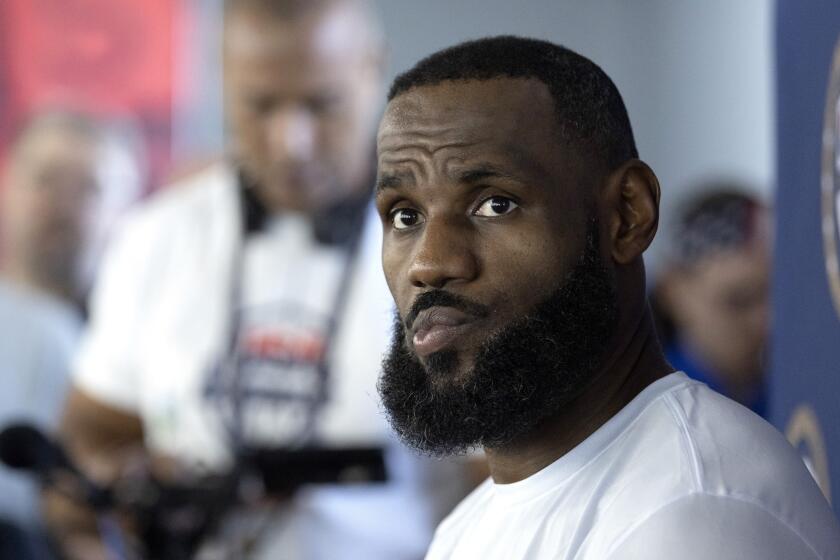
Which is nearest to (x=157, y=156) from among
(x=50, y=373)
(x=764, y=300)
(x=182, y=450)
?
(x=50, y=373)

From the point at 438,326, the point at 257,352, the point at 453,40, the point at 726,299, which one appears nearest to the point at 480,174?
the point at 438,326

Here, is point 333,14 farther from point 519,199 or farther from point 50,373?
point 519,199

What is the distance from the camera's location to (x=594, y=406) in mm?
1268

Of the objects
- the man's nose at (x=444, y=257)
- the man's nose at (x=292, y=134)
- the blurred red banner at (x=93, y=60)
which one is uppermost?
the man's nose at (x=444, y=257)

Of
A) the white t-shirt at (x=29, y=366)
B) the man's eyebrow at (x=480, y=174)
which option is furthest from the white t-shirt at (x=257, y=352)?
the man's eyebrow at (x=480, y=174)

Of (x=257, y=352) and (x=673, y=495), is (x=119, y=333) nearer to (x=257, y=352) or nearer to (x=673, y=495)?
(x=257, y=352)

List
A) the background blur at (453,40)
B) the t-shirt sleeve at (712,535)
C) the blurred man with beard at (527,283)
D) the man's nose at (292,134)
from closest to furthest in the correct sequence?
the t-shirt sleeve at (712,535) → the blurred man with beard at (527,283) → the man's nose at (292,134) → the background blur at (453,40)

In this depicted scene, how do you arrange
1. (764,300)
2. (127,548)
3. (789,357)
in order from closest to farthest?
(789,357) < (127,548) < (764,300)

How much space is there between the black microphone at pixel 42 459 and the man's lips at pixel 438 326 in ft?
3.48

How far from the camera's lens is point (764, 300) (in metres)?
3.08

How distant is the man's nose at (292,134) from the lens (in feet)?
9.77

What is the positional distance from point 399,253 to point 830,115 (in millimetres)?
485

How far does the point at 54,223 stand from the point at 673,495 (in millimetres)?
3638

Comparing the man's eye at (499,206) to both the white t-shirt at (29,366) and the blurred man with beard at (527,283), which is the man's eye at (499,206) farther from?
the white t-shirt at (29,366)
